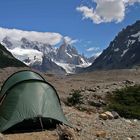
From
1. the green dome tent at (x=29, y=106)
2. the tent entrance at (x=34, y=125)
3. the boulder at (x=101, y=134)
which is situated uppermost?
the green dome tent at (x=29, y=106)

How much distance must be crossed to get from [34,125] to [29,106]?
39.9 inches

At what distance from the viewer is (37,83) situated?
74.1 feet

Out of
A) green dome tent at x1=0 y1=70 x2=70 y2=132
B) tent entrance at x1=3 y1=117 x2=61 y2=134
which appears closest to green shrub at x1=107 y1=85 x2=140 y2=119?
green dome tent at x1=0 y1=70 x2=70 y2=132

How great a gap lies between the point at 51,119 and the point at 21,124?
5.10 ft

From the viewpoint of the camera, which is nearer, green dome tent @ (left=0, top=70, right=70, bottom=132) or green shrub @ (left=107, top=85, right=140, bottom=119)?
green dome tent @ (left=0, top=70, right=70, bottom=132)

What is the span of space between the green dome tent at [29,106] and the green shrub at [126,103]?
7.39 meters

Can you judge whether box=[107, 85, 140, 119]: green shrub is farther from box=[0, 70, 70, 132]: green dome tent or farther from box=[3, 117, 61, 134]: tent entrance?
box=[3, 117, 61, 134]: tent entrance

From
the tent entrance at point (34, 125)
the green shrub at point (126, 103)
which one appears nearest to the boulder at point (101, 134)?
the tent entrance at point (34, 125)

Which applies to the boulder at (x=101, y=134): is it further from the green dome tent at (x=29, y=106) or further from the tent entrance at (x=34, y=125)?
the tent entrance at (x=34, y=125)

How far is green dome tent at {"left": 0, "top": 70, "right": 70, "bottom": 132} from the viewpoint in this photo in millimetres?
21000

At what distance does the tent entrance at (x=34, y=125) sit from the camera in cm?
2095

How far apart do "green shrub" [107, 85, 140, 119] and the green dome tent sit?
291 inches

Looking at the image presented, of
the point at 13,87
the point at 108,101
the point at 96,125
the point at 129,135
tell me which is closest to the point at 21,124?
the point at 13,87

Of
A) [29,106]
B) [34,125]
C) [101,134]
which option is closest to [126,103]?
[34,125]
